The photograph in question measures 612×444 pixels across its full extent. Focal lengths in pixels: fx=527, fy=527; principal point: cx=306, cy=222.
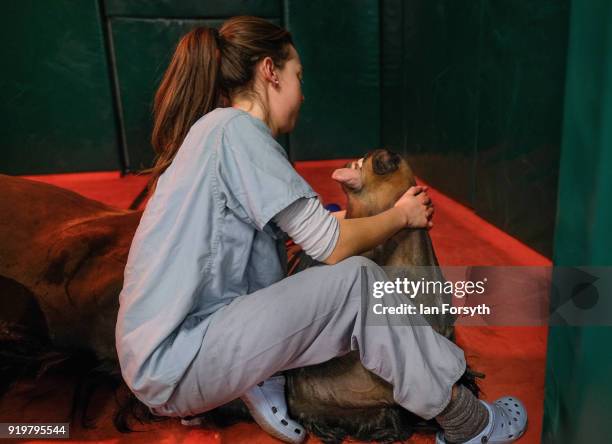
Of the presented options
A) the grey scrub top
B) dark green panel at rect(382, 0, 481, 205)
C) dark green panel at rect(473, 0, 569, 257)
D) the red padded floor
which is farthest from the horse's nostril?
dark green panel at rect(382, 0, 481, 205)

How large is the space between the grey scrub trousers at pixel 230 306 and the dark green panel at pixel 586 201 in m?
0.26

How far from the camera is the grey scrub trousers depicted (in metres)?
1.05

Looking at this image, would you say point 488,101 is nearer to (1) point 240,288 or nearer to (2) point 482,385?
(2) point 482,385

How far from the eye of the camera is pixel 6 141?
434 centimetres

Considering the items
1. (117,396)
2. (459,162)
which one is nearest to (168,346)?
(117,396)

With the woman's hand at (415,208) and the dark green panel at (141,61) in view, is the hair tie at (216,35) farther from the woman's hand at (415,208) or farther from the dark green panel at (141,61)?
the dark green panel at (141,61)

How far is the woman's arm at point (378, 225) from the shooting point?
1099mm

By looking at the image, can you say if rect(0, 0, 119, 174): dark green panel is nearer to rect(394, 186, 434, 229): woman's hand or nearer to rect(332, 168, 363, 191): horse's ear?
rect(332, 168, 363, 191): horse's ear

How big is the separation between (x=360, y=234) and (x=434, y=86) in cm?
273

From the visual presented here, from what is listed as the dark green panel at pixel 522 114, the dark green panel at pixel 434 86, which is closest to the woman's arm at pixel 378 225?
the dark green panel at pixel 522 114

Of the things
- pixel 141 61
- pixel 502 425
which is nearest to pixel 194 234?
pixel 502 425

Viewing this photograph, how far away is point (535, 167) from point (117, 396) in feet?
6.67

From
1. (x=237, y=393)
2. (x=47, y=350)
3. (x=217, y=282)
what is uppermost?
(x=217, y=282)

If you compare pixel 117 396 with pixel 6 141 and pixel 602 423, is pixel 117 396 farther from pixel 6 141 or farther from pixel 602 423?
pixel 6 141
